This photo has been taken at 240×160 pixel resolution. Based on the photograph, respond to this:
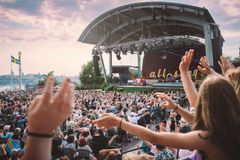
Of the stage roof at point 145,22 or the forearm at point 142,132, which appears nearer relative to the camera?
the forearm at point 142,132

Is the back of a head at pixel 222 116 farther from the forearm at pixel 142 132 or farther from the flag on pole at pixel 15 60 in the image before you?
the flag on pole at pixel 15 60

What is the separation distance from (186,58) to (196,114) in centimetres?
107

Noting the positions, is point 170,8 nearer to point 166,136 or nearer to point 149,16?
point 149,16

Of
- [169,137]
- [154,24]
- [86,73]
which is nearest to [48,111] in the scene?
[169,137]

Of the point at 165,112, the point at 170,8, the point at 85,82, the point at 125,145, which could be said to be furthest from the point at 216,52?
the point at 85,82

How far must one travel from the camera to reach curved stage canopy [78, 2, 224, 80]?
2848cm

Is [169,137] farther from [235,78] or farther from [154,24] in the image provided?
[154,24]

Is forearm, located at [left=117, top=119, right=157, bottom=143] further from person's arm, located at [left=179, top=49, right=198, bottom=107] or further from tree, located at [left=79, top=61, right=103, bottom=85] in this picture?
tree, located at [left=79, top=61, right=103, bottom=85]

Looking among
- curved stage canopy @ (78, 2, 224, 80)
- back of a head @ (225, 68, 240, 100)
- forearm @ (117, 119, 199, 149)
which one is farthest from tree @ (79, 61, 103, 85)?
forearm @ (117, 119, 199, 149)

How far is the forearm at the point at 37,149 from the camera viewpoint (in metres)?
0.98

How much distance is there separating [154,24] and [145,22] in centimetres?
158

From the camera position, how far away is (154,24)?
39.0 metres

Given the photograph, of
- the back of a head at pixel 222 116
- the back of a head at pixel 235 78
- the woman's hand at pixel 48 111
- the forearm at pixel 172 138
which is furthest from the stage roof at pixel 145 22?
the woman's hand at pixel 48 111

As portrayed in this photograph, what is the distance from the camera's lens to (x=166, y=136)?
5.25 ft
